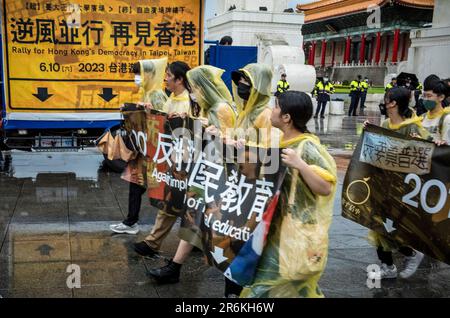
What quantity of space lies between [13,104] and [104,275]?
184 inches

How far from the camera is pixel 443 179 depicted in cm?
398

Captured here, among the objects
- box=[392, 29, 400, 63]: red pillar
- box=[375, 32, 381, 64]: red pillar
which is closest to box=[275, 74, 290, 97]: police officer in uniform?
box=[392, 29, 400, 63]: red pillar

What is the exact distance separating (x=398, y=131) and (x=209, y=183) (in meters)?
1.88

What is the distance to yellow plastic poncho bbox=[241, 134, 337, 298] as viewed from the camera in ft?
9.18

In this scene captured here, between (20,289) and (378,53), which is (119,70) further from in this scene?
(378,53)

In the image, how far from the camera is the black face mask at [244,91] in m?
3.99

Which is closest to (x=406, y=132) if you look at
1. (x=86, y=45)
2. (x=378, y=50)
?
(x=86, y=45)

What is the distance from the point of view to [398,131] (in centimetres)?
443

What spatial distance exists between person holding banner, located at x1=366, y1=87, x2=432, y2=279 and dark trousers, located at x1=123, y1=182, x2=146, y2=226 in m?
2.31

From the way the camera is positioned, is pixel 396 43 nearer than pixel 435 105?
No

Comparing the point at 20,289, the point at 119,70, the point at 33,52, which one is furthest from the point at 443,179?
the point at 33,52

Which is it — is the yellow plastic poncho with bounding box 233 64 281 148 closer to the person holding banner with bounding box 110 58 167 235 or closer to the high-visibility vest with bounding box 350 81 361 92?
the person holding banner with bounding box 110 58 167 235

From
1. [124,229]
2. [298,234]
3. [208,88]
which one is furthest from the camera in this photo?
[124,229]

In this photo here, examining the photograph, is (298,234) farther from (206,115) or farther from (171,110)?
(171,110)
